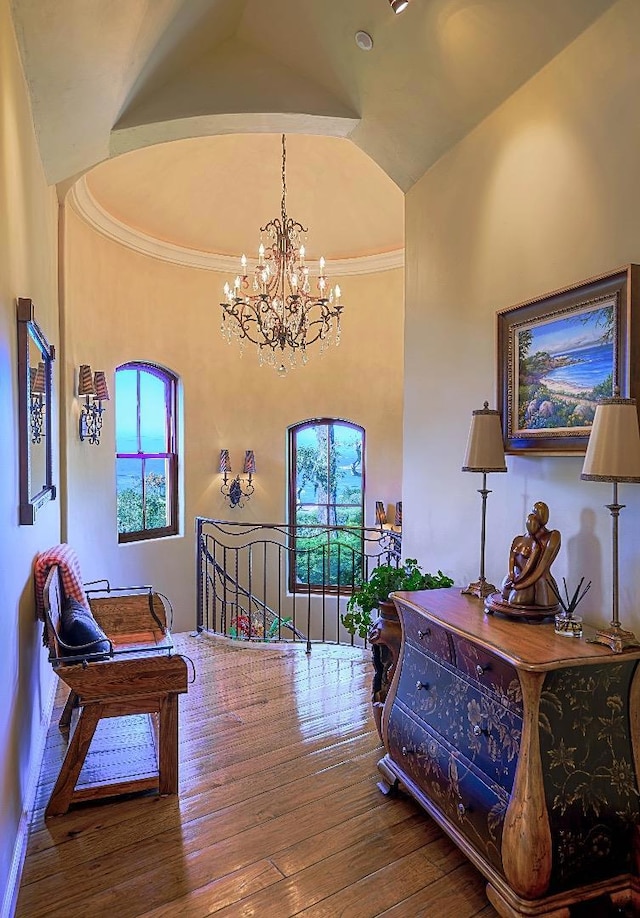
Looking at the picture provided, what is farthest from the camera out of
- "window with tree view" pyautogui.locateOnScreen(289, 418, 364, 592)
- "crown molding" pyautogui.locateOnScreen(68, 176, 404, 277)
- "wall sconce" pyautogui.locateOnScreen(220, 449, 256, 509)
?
"window with tree view" pyautogui.locateOnScreen(289, 418, 364, 592)

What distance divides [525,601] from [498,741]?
49 centimetres

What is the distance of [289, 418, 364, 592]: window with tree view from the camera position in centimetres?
691

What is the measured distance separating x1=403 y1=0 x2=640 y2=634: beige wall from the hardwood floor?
1115mm

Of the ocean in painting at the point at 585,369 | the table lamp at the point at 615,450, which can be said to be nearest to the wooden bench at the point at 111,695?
the table lamp at the point at 615,450

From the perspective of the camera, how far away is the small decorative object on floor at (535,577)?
2.04 m

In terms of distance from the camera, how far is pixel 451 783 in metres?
2.04

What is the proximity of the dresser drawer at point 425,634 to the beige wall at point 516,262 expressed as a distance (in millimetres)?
560

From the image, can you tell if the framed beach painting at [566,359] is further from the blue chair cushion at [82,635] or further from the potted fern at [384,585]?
the blue chair cushion at [82,635]

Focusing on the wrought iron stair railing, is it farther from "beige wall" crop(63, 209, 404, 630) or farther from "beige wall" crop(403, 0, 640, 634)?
"beige wall" crop(403, 0, 640, 634)

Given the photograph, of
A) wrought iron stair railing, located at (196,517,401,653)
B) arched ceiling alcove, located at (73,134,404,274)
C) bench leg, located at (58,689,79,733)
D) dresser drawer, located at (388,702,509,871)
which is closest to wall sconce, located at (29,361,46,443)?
bench leg, located at (58,689,79,733)

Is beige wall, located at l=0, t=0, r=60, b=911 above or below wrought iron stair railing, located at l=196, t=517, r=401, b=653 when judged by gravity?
above

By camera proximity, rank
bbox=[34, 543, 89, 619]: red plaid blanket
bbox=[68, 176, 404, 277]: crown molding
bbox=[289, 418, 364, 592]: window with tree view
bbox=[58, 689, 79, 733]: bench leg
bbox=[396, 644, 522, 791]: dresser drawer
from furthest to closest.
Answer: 1. bbox=[289, 418, 364, 592]: window with tree view
2. bbox=[68, 176, 404, 277]: crown molding
3. bbox=[58, 689, 79, 733]: bench leg
4. bbox=[34, 543, 89, 619]: red plaid blanket
5. bbox=[396, 644, 522, 791]: dresser drawer

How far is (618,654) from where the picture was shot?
1758mm

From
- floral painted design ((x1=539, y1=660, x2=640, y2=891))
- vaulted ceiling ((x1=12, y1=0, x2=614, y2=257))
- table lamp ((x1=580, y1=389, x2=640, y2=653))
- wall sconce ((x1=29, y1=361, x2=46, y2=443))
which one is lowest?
floral painted design ((x1=539, y1=660, x2=640, y2=891))
